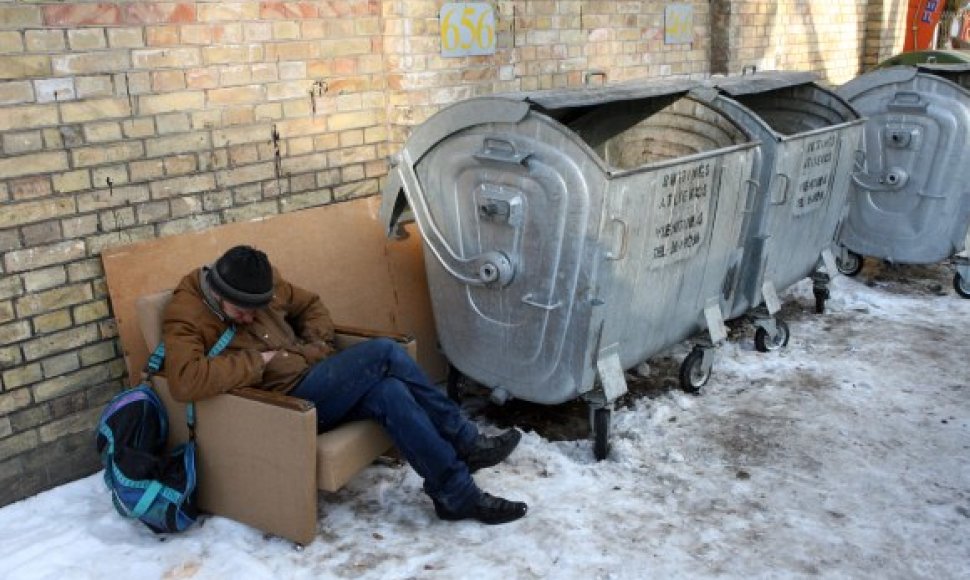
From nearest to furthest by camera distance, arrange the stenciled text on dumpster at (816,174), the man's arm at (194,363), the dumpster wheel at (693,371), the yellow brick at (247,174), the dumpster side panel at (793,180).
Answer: the man's arm at (194,363) → the yellow brick at (247,174) → the dumpster wheel at (693,371) → the dumpster side panel at (793,180) → the stenciled text on dumpster at (816,174)

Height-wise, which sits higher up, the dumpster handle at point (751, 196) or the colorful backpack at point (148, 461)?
the dumpster handle at point (751, 196)

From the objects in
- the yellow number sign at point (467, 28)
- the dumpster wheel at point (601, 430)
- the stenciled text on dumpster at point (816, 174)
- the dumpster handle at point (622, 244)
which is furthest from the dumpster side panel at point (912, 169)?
the dumpster wheel at point (601, 430)

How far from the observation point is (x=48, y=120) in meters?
3.54

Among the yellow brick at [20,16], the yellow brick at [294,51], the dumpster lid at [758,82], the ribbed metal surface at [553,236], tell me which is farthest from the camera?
the dumpster lid at [758,82]

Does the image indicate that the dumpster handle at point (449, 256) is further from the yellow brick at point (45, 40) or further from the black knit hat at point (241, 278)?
the yellow brick at point (45, 40)

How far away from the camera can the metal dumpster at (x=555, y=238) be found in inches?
147

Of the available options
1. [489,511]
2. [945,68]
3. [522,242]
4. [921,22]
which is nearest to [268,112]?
[522,242]

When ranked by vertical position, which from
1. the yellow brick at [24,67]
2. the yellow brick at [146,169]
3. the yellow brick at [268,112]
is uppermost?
the yellow brick at [24,67]

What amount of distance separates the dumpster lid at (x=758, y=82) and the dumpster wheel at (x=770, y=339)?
1.47m

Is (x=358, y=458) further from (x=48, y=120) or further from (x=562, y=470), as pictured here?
(x=48, y=120)

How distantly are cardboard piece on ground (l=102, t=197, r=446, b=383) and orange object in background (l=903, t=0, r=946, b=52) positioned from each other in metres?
8.07

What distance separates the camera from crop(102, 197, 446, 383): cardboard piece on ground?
3.83m

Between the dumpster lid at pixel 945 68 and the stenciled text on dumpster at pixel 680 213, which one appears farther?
the dumpster lid at pixel 945 68

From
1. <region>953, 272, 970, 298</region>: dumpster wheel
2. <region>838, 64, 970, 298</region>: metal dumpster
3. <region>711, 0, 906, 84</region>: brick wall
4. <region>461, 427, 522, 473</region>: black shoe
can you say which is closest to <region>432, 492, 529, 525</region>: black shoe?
<region>461, 427, 522, 473</region>: black shoe
